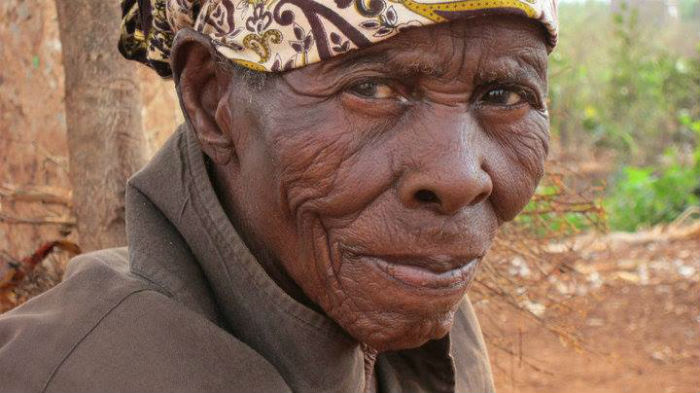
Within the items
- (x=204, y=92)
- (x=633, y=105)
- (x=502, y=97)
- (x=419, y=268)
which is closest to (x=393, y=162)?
(x=419, y=268)

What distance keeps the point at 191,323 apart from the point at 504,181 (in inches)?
28.5

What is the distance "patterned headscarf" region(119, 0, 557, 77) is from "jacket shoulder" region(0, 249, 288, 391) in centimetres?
56

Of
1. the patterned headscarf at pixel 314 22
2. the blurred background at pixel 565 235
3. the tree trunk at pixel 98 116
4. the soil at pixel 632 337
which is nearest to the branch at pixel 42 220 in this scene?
the blurred background at pixel 565 235

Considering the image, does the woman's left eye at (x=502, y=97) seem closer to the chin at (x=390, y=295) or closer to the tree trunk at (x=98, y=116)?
the chin at (x=390, y=295)

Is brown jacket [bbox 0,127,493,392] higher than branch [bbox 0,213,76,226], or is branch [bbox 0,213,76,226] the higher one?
brown jacket [bbox 0,127,493,392]

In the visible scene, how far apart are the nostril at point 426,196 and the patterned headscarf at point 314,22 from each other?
0.31m

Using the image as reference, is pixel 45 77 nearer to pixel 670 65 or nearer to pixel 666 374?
pixel 666 374

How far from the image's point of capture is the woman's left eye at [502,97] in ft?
6.35

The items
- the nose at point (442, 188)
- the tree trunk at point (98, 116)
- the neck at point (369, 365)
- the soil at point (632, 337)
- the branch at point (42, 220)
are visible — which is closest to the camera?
→ the nose at point (442, 188)

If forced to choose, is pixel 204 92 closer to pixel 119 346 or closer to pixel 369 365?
pixel 119 346

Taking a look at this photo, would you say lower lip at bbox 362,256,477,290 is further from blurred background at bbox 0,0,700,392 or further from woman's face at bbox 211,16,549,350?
blurred background at bbox 0,0,700,392

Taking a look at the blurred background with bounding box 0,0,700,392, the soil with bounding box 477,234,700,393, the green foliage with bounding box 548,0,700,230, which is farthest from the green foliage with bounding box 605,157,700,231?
the soil with bounding box 477,234,700,393

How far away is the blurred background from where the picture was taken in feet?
11.2

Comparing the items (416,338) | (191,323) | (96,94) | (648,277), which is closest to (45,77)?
(96,94)
